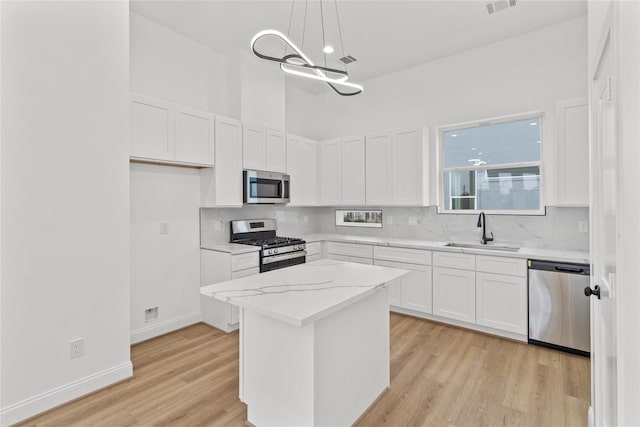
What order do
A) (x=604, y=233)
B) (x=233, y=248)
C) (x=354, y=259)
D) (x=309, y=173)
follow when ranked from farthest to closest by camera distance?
(x=309, y=173) → (x=354, y=259) → (x=233, y=248) → (x=604, y=233)

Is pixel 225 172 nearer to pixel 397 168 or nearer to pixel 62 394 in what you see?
pixel 397 168

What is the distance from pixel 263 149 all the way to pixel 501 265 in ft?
9.93

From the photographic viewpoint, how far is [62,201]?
7.29 ft

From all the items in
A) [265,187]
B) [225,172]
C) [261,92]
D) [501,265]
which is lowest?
[501,265]

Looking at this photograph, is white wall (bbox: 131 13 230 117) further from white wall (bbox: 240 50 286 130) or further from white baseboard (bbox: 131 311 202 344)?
white baseboard (bbox: 131 311 202 344)

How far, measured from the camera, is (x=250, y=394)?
76.5 inches

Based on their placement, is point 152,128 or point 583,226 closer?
point 152,128

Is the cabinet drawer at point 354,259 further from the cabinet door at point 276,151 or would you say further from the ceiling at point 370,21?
the ceiling at point 370,21

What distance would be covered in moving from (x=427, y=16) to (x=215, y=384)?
156 inches

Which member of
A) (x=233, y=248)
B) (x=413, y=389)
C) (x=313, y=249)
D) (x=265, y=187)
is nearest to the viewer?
(x=413, y=389)

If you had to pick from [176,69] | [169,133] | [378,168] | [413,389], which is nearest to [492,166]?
[378,168]

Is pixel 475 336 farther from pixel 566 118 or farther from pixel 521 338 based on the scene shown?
pixel 566 118

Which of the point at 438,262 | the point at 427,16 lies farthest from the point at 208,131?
the point at 438,262

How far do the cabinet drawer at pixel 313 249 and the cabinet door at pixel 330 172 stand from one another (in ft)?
2.35
